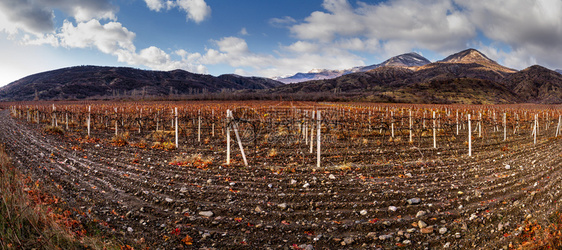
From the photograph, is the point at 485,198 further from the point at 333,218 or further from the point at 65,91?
the point at 65,91

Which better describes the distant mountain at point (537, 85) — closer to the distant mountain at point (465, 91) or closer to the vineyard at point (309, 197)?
the distant mountain at point (465, 91)

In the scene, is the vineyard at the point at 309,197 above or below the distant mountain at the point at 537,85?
below

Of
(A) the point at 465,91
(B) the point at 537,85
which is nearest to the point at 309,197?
(A) the point at 465,91

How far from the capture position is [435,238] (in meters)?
5.34

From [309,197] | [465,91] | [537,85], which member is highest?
[537,85]

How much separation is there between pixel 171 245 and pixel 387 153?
36.2ft

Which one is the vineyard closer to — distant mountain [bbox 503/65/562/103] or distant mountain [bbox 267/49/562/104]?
distant mountain [bbox 267/49/562/104]

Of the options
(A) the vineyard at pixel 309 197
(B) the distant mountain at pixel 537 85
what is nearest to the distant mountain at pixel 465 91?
(B) the distant mountain at pixel 537 85

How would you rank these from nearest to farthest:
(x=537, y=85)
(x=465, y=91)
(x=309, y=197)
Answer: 1. (x=309, y=197)
2. (x=465, y=91)
3. (x=537, y=85)

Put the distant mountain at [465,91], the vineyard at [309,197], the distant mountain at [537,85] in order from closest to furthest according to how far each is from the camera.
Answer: the vineyard at [309,197] < the distant mountain at [465,91] < the distant mountain at [537,85]

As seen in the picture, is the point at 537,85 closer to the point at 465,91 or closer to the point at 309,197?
the point at 465,91

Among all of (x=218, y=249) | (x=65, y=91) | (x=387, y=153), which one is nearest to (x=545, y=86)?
(x=387, y=153)

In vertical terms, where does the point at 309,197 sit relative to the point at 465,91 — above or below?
below

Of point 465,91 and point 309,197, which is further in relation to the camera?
point 465,91
